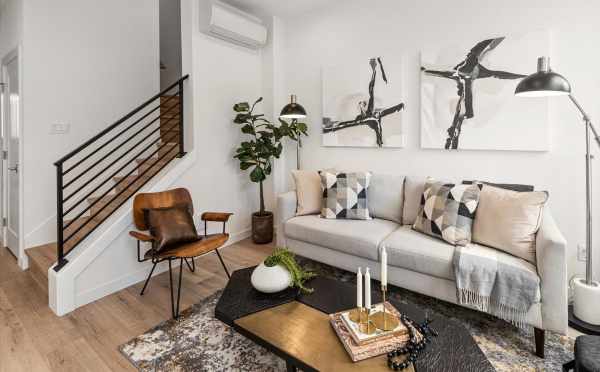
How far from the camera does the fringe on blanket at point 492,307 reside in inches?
74.6

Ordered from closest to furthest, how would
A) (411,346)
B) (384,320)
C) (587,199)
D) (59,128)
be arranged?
1. (411,346)
2. (384,320)
3. (587,199)
4. (59,128)

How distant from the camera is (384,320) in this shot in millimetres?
1419

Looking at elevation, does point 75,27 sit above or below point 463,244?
above

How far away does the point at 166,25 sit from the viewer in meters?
5.49

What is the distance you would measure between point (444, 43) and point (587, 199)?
1.69 meters

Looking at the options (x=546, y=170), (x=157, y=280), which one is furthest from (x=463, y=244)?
(x=157, y=280)

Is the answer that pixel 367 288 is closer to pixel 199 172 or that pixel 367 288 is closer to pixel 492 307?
pixel 492 307

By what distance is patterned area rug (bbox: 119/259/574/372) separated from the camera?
1.81 metres

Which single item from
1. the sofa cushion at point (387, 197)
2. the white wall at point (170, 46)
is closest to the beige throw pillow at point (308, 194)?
the sofa cushion at point (387, 197)

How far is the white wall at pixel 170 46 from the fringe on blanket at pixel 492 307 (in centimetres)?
528

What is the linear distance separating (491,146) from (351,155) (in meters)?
1.40

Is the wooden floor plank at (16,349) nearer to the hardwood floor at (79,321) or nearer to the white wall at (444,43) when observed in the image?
the hardwood floor at (79,321)

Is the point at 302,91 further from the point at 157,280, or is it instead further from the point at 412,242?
the point at 157,280

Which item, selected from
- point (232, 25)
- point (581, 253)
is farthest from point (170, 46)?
point (581, 253)
